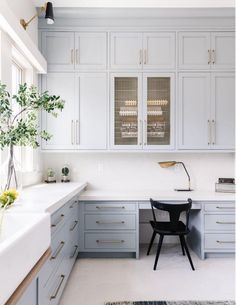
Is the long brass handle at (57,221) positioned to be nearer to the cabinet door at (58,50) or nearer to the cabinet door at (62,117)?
the cabinet door at (62,117)

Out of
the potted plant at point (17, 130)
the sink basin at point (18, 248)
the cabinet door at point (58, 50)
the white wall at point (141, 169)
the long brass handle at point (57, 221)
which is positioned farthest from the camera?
the white wall at point (141, 169)

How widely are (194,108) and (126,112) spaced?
829 millimetres

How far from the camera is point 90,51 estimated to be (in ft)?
10.3

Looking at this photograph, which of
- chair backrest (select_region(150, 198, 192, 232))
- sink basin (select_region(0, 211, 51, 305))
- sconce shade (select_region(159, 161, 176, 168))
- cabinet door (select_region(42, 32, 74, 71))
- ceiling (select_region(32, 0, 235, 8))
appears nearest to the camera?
sink basin (select_region(0, 211, 51, 305))

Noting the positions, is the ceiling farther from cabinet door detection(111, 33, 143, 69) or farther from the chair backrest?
the chair backrest

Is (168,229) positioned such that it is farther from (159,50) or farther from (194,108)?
(159,50)

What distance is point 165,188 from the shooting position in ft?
11.4

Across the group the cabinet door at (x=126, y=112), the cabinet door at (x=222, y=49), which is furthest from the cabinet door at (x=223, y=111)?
the cabinet door at (x=126, y=112)

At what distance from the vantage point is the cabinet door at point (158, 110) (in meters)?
3.15

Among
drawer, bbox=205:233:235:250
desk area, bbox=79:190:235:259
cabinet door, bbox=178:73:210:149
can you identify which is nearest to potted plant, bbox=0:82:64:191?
desk area, bbox=79:190:235:259

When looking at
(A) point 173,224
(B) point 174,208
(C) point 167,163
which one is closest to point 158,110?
(C) point 167,163

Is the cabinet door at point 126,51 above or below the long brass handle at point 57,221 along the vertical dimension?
above

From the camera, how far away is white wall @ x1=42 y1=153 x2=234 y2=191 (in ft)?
11.4

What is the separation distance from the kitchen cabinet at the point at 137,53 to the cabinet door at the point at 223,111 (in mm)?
610
